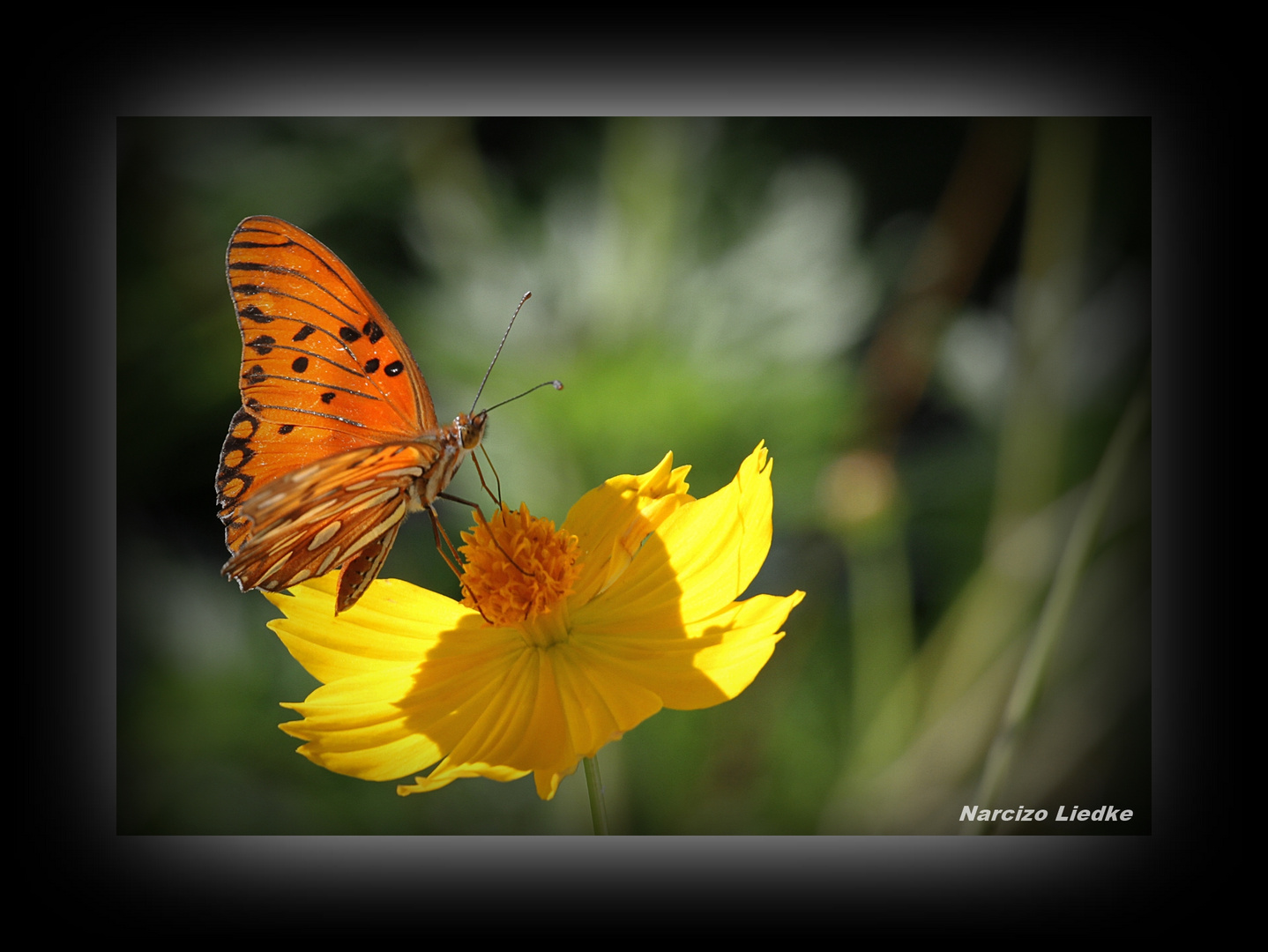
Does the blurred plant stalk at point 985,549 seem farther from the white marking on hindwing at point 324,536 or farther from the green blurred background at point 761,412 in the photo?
the white marking on hindwing at point 324,536

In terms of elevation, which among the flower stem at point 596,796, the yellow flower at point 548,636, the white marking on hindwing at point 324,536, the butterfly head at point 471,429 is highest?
the butterfly head at point 471,429

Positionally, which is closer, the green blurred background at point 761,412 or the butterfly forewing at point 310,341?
the butterfly forewing at point 310,341

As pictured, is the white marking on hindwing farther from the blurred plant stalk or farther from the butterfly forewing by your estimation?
the blurred plant stalk

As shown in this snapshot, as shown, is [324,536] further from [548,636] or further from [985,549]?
[985,549]

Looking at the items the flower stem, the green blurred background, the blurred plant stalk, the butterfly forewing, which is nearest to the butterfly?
the butterfly forewing

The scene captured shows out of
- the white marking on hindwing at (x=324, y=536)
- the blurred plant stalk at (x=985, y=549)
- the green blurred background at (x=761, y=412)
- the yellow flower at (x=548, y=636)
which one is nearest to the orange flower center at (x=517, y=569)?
the yellow flower at (x=548, y=636)
